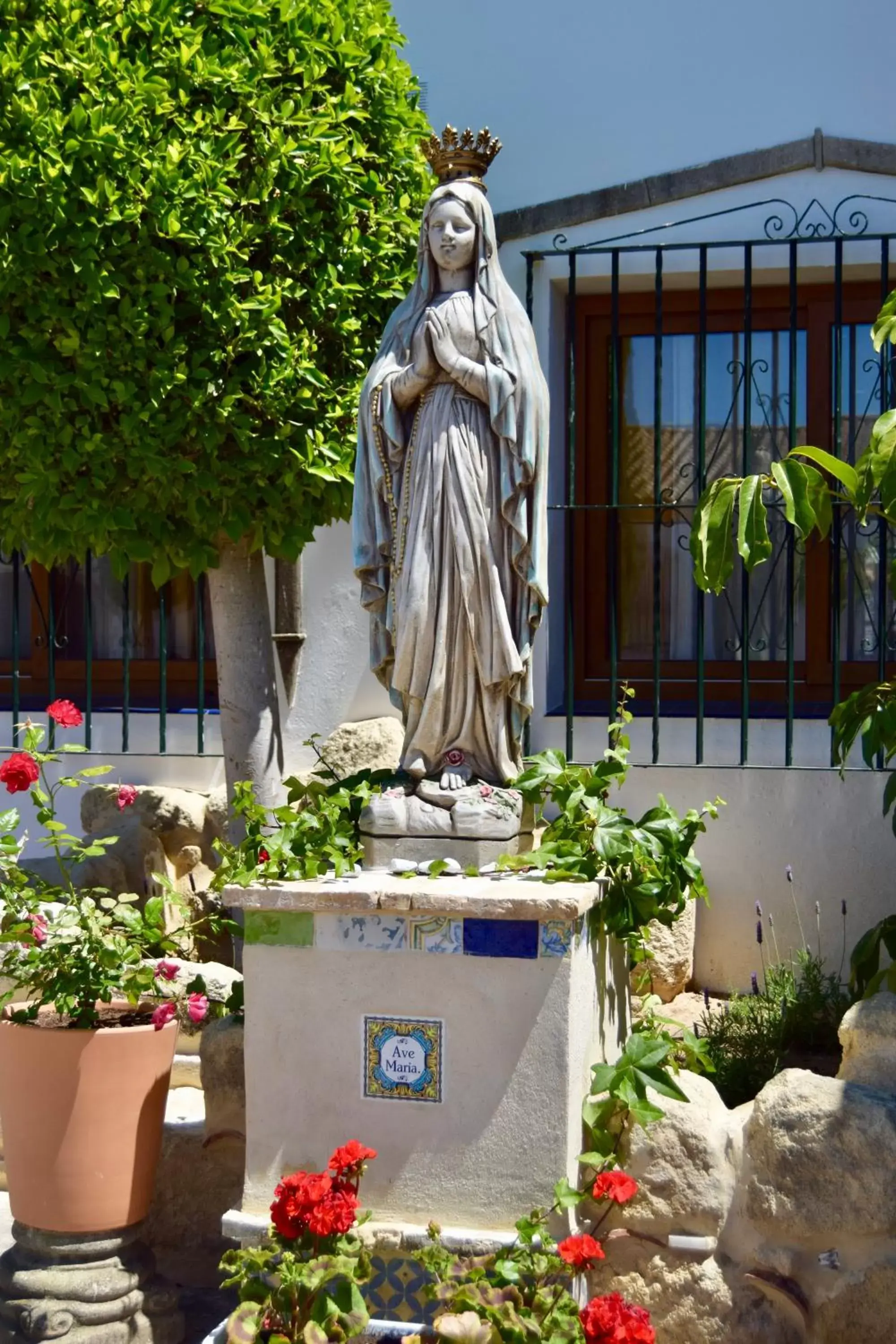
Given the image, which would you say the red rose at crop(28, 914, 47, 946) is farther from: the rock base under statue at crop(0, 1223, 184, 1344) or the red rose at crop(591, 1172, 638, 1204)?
the red rose at crop(591, 1172, 638, 1204)

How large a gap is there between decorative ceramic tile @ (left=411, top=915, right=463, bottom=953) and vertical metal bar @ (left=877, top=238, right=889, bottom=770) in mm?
2097

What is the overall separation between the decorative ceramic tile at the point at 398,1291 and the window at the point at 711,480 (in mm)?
2857

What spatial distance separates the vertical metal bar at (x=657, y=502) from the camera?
227 inches

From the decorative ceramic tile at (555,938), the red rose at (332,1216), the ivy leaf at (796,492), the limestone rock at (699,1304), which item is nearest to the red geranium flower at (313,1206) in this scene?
the red rose at (332,1216)

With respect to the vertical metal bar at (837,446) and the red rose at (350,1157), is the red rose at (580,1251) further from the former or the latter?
the vertical metal bar at (837,446)

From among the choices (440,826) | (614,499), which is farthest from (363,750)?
(440,826)

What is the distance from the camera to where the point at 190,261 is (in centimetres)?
489

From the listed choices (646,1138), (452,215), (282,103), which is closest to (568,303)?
(282,103)

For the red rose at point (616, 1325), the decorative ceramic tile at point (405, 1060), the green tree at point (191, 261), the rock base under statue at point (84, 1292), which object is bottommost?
the rock base under statue at point (84, 1292)

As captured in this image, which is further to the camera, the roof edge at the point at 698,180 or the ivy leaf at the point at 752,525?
the roof edge at the point at 698,180

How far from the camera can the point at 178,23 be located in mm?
4949

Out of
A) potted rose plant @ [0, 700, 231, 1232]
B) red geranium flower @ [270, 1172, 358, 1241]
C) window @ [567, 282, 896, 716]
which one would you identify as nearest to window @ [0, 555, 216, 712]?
window @ [567, 282, 896, 716]

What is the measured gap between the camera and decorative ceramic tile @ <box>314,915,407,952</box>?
3.71m

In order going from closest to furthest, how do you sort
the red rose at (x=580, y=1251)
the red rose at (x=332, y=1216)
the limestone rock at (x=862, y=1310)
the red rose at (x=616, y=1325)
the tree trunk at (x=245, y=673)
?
1. the red rose at (x=616, y=1325)
2. the red rose at (x=580, y=1251)
3. the red rose at (x=332, y=1216)
4. the limestone rock at (x=862, y=1310)
5. the tree trunk at (x=245, y=673)
